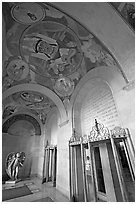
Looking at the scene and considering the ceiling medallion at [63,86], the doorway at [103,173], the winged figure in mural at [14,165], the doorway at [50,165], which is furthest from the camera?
the winged figure in mural at [14,165]

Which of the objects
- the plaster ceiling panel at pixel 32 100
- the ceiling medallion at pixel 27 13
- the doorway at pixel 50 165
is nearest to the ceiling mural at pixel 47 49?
the ceiling medallion at pixel 27 13

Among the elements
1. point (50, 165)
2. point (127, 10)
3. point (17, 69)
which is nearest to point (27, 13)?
point (17, 69)

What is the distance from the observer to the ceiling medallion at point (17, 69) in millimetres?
5375

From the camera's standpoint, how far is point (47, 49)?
5172 millimetres

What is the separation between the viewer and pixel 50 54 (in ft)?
17.6

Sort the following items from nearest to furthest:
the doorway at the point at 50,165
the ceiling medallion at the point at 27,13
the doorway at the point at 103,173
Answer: the doorway at the point at 103,173 → the ceiling medallion at the point at 27,13 → the doorway at the point at 50,165

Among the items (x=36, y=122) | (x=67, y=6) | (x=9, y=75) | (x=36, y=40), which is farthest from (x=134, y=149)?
(x=36, y=122)

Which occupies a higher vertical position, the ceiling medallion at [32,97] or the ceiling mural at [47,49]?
the ceiling mural at [47,49]

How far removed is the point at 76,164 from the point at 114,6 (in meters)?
6.30

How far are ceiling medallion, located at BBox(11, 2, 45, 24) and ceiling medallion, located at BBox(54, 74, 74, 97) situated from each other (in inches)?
115

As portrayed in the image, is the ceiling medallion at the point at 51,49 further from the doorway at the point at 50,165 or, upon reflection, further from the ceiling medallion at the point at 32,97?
the doorway at the point at 50,165

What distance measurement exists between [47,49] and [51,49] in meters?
0.19

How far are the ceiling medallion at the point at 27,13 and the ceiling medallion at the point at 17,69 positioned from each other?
6.07ft

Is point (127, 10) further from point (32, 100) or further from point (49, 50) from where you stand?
point (32, 100)
